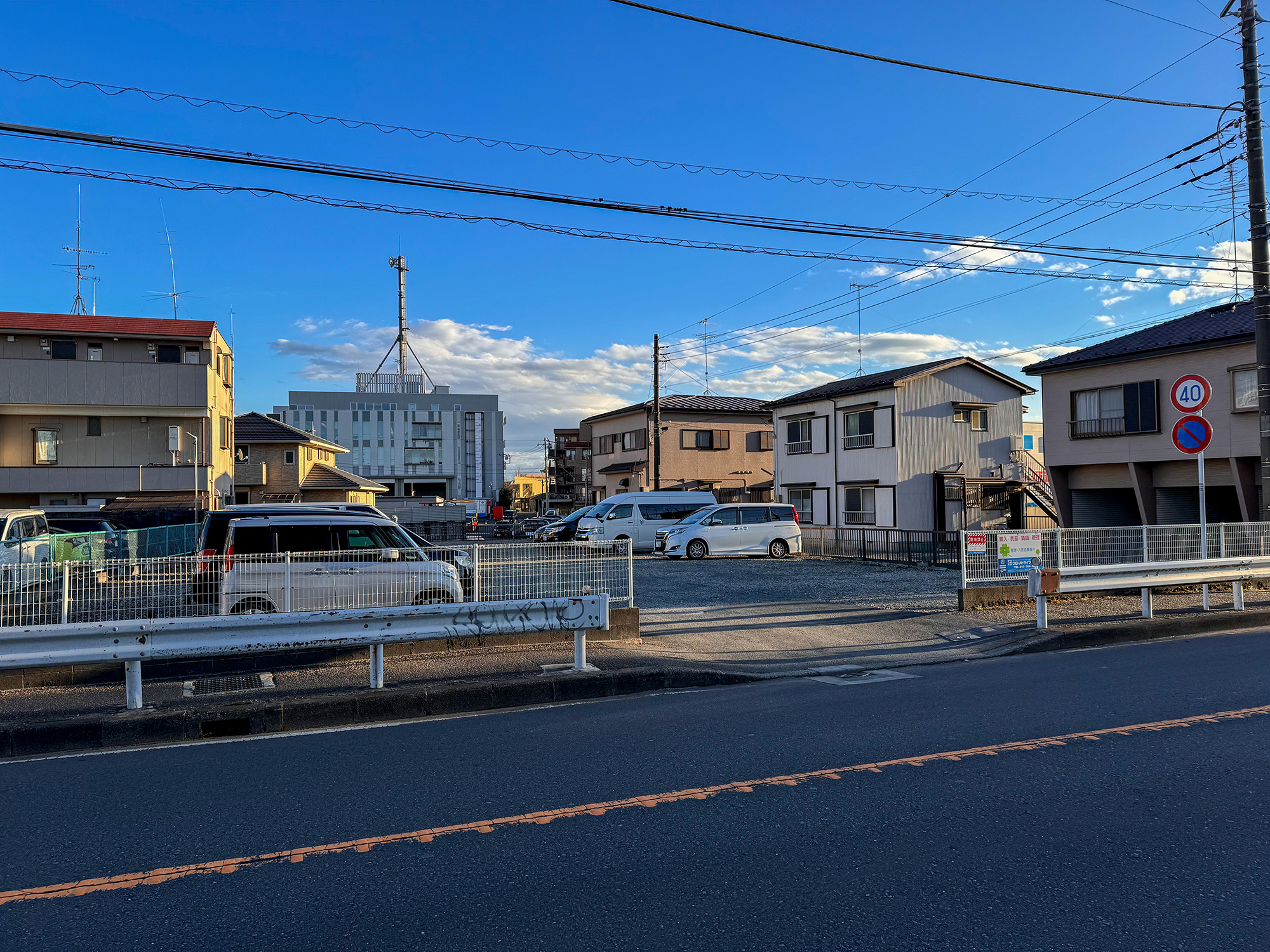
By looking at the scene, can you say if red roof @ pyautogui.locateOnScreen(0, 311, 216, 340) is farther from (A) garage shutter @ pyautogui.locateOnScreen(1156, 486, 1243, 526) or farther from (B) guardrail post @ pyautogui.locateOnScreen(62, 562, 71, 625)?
(A) garage shutter @ pyautogui.locateOnScreen(1156, 486, 1243, 526)

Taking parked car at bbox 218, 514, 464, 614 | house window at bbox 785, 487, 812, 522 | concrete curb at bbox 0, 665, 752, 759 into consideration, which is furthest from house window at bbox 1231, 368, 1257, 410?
parked car at bbox 218, 514, 464, 614

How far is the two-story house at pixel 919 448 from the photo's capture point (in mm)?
31453

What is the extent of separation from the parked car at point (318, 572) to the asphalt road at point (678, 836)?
2824 mm

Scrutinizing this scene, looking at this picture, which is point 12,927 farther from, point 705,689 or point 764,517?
point 764,517

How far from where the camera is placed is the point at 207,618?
6969 mm

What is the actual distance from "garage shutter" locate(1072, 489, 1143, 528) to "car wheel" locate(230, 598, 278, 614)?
23566 millimetres

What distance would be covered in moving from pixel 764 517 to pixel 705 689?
56.1ft

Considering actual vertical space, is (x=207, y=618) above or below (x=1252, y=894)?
above

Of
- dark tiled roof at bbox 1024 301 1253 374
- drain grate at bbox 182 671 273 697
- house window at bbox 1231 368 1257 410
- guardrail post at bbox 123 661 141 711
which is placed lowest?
drain grate at bbox 182 671 273 697

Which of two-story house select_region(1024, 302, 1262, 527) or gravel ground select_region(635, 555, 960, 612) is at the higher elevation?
two-story house select_region(1024, 302, 1262, 527)

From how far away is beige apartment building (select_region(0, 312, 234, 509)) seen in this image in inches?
1229

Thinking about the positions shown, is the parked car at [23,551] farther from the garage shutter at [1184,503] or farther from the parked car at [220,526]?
the garage shutter at [1184,503]

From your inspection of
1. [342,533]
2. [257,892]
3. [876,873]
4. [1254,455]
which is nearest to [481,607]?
[342,533]

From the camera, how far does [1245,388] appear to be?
19.7 meters
